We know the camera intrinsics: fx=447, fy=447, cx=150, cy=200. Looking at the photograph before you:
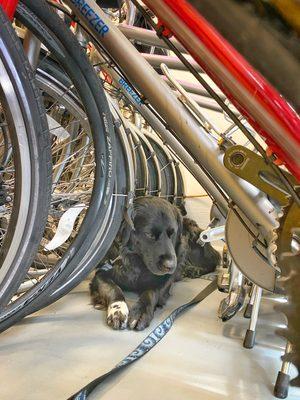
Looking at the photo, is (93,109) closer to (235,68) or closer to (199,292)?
(235,68)

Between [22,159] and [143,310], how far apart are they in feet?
3.03

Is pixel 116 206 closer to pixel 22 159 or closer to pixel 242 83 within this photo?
pixel 22 159

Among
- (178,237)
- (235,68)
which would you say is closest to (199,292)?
(178,237)

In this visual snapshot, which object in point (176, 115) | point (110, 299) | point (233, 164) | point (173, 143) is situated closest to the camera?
point (233, 164)

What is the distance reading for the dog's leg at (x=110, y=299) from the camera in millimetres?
1380

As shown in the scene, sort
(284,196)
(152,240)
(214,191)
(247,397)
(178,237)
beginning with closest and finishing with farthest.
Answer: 1. (284,196)
2. (247,397)
3. (214,191)
4. (152,240)
5. (178,237)

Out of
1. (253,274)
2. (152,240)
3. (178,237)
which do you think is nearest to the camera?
(253,274)

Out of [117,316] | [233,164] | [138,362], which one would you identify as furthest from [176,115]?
[117,316]

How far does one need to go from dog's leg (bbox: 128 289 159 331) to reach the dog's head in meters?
0.10

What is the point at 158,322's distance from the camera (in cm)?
146

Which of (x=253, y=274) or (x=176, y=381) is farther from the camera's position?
(x=176, y=381)

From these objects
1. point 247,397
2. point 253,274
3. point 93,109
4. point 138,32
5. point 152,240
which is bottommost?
point 247,397

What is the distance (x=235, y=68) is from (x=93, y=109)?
52 centimetres

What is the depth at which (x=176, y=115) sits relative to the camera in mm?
881
